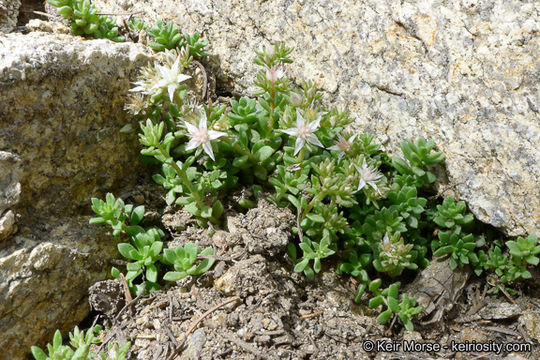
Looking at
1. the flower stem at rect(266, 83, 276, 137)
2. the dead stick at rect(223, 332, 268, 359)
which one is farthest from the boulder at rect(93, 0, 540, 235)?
the dead stick at rect(223, 332, 268, 359)

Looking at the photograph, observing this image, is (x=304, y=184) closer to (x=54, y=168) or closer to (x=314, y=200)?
(x=314, y=200)

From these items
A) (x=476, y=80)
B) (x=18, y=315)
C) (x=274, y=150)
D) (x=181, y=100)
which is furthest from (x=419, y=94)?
(x=18, y=315)

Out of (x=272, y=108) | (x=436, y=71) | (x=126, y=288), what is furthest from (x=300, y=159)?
(x=126, y=288)

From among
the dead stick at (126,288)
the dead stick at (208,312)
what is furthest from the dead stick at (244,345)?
the dead stick at (126,288)

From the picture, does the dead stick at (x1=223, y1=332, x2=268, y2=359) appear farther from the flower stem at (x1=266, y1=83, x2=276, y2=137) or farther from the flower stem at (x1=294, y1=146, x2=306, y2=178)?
the flower stem at (x1=266, y1=83, x2=276, y2=137)

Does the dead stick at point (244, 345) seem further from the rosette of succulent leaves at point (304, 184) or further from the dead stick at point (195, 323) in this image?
the rosette of succulent leaves at point (304, 184)
